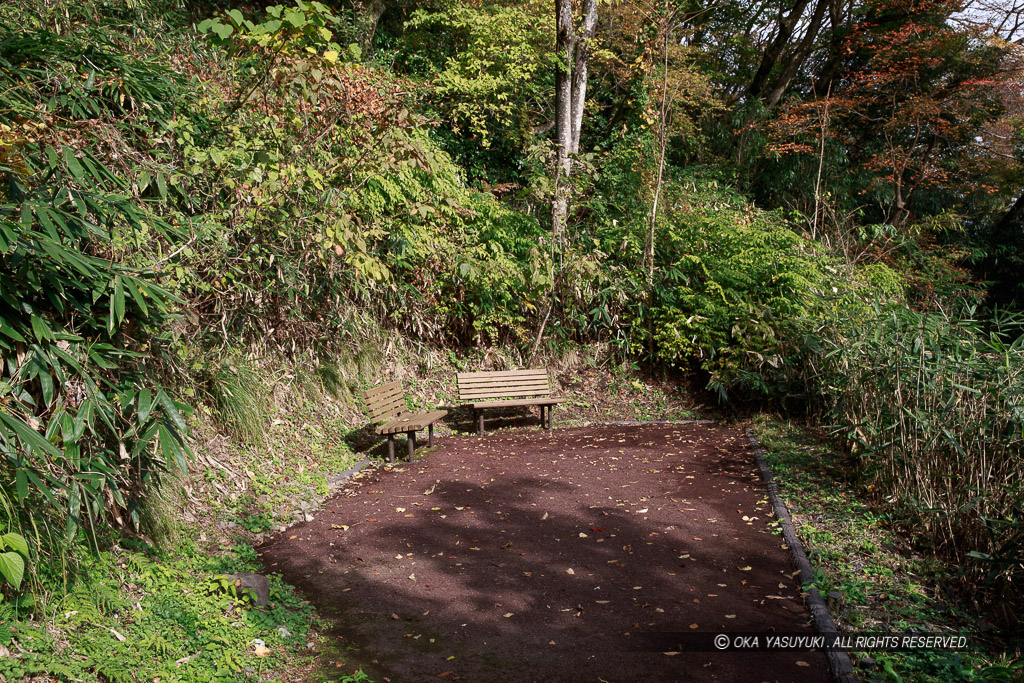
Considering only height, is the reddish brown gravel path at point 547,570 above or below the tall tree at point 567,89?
below

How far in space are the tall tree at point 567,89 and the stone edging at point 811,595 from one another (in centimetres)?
550

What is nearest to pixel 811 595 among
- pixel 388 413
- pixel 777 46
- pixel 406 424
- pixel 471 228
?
pixel 406 424

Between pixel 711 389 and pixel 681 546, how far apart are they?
5225 mm

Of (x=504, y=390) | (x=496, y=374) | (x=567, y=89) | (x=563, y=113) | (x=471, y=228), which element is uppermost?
(x=567, y=89)

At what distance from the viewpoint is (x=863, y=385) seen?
6.12 metres

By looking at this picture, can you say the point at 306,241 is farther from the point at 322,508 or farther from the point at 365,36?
the point at 365,36

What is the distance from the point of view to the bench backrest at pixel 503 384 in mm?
9055

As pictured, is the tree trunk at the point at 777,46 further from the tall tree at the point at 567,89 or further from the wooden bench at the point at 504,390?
the wooden bench at the point at 504,390

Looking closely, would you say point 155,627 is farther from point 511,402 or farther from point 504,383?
point 504,383

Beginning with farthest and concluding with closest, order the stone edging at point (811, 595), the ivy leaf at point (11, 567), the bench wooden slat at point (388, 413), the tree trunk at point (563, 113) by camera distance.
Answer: the tree trunk at point (563, 113)
the bench wooden slat at point (388, 413)
the stone edging at point (811, 595)
the ivy leaf at point (11, 567)

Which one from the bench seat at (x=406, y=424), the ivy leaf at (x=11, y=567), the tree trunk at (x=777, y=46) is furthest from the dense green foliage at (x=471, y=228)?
the bench seat at (x=406, y=424)

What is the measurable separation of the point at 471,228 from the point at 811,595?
23.6ft

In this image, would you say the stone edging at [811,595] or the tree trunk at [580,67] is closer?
the stone edging at [811,595]

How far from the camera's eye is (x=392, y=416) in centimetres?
777
